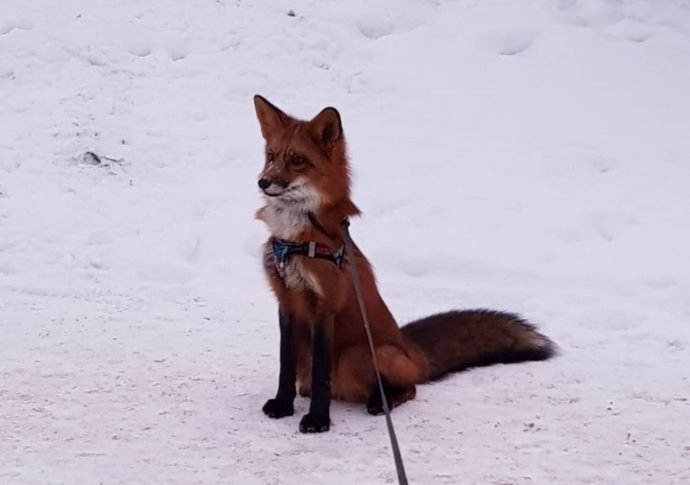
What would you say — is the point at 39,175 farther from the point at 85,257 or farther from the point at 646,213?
the point at 646,213

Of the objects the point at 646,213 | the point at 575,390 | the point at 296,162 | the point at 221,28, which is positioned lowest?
the point at 575,390

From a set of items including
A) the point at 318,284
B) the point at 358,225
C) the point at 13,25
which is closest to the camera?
the point at 318,284

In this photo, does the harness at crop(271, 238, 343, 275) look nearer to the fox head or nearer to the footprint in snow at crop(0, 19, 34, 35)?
the fox head

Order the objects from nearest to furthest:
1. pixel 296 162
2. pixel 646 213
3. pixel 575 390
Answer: pixel 296 162 → pixel 575 390 → pixel 646 213

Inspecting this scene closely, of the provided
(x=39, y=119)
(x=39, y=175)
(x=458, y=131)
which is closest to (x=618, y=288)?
(x=458, y=131)

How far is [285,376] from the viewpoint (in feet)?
15.0

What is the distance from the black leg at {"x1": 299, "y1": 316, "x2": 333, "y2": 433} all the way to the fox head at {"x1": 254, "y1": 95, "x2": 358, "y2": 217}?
55cm

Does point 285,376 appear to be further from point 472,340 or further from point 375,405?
point 472,340

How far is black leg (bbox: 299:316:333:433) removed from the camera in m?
4.39

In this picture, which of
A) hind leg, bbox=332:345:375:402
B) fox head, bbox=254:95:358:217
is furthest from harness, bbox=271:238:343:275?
hind leg, bbox=332:345:375:402

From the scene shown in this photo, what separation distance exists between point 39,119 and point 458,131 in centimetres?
430

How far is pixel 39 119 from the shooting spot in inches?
389

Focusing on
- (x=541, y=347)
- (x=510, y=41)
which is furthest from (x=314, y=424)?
(x=510, y=41)

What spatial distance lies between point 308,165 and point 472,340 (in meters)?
1.49
